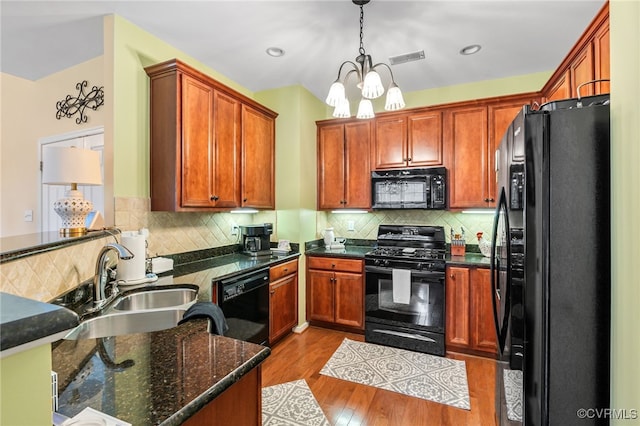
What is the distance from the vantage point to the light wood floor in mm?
2000

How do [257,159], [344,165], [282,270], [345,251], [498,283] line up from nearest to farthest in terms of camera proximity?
[498,283] → [282,270] → [257,159] → [345,251] → [344,165]

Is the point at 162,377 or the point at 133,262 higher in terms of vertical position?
the point at 133,262

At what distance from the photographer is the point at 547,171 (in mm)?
1074

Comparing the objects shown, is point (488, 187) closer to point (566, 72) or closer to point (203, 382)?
point (566, 72)

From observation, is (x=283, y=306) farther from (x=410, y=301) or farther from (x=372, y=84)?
(x=372, y=84)

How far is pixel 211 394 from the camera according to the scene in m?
0.78

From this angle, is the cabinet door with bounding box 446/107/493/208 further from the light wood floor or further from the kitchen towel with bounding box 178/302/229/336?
the kitchen towel with bounding box 178/302/229/336

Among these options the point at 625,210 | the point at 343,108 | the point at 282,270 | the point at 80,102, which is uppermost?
the point at 80,102

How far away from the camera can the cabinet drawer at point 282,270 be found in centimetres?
293

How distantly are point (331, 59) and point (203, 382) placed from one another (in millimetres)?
2848

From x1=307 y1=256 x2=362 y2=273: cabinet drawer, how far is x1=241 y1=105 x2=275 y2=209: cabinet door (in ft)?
2.68

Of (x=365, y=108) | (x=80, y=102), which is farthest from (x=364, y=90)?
(x=80, y=102)

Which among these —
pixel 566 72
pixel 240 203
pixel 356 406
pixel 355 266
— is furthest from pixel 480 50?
pixel 356 406

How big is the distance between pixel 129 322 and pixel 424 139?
10.4ft
